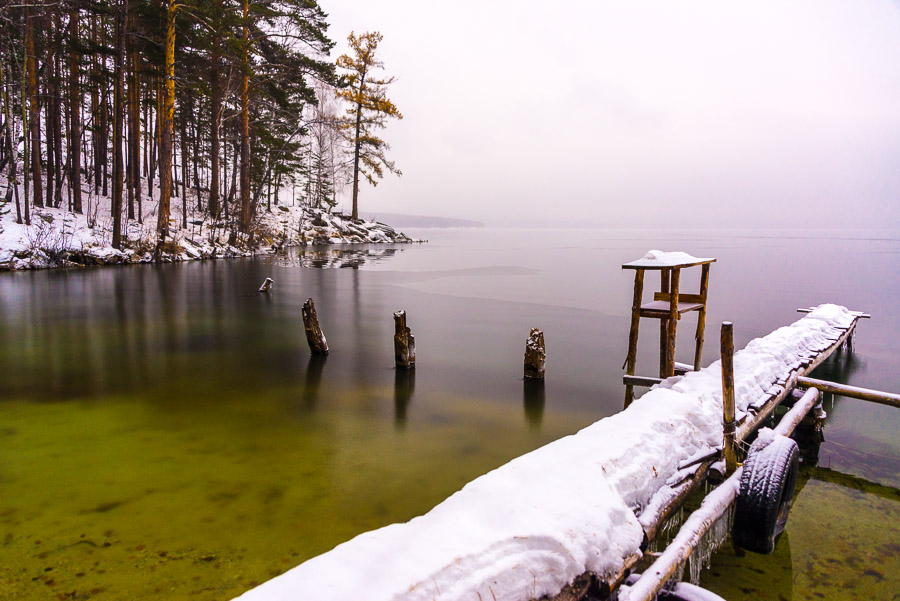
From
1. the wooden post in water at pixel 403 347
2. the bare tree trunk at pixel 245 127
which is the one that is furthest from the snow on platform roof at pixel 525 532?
the bare tree trunk at pixel 245 127

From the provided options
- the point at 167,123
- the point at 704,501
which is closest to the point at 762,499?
the point at 704,501

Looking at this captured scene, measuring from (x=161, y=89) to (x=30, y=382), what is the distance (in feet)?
79.3

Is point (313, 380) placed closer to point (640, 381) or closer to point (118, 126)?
point (640, 381)

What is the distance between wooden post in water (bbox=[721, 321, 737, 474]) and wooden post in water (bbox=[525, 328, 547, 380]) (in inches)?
146

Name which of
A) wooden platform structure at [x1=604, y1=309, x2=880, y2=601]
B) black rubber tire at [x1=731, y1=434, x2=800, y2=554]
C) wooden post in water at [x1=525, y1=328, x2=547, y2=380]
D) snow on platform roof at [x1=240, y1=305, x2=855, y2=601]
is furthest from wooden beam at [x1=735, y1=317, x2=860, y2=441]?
wooden post in water at [x1=525, y1=328, x2=547, y2=380]

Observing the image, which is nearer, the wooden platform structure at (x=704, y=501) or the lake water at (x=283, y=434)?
the wooden platform structure at (x=704, y=501)

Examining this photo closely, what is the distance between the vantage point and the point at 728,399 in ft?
15.6

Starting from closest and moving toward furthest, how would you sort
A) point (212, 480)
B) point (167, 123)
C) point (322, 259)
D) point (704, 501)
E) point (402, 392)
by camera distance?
point (704, 501) → point (212, 480) → point (402, 392) → point (167, 123) → point (322, 259)

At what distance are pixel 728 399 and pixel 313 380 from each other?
6195 mm

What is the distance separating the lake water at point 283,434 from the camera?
385 centimetres

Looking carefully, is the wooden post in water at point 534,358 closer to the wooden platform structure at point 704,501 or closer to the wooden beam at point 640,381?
the wooden beam at point 640,381

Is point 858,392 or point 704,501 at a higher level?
point 858,392

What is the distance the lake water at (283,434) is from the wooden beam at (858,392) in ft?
2.13

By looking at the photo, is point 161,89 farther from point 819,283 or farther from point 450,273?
point 819,283
